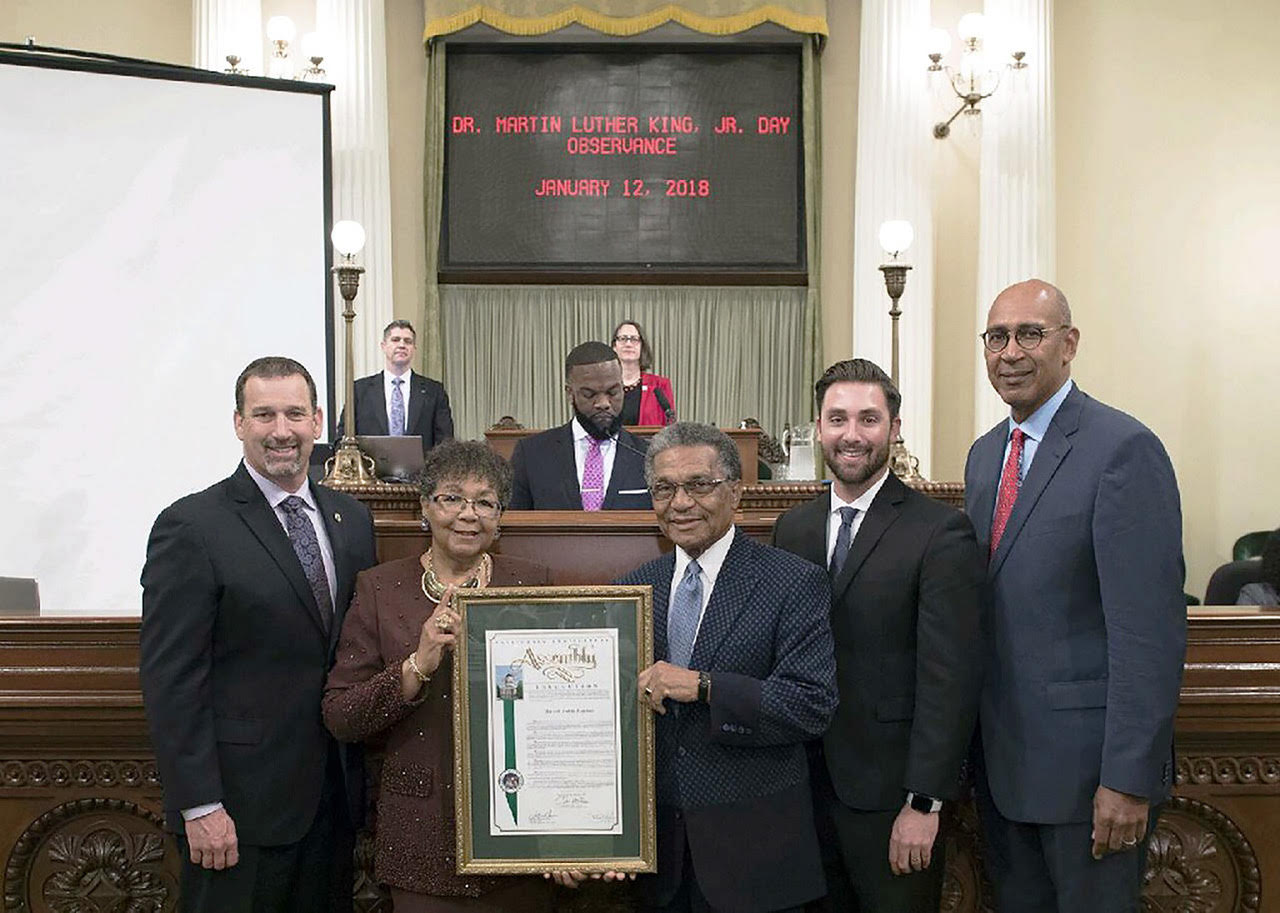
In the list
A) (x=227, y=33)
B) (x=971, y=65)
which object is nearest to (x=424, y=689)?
(x=971, y=65)

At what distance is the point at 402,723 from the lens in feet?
9.46

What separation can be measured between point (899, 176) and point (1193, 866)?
7.23m

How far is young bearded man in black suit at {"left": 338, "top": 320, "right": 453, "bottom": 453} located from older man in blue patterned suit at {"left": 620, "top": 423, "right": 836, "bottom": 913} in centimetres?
481

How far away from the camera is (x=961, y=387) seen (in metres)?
10.3

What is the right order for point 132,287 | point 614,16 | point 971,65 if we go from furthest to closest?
point 614,16, point 971,65, point 132,287

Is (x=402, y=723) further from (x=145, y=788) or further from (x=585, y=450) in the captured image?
(x=585, y=450)

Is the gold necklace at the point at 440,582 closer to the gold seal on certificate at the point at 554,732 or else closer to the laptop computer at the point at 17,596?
the gold seal on certificate at the point at 554,732

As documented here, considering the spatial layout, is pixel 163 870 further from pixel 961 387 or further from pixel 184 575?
pixel 961 387

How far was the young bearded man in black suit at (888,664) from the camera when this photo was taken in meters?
2.82

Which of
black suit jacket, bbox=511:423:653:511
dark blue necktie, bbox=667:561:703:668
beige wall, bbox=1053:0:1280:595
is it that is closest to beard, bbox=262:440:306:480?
dark blue necktie, bbox=667:561:703:668

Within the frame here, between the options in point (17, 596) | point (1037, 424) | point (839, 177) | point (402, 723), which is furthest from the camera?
point (839, 177)

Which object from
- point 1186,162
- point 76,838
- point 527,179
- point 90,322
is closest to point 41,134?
point 90,322

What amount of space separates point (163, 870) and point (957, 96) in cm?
823

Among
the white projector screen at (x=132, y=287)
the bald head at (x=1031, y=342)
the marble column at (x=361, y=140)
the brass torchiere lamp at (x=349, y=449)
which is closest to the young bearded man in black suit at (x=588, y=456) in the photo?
the brass torchiere lamp at (x=349, y=449)
